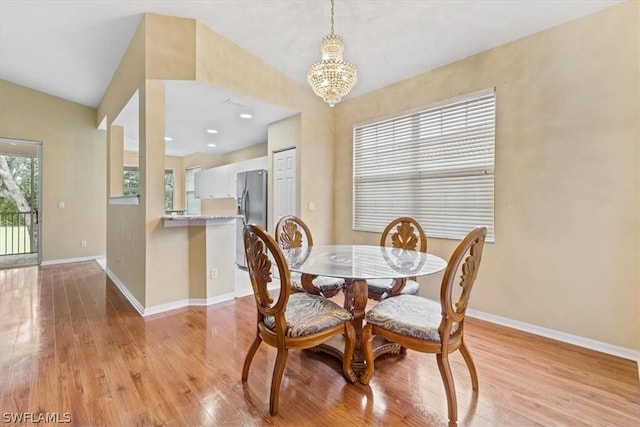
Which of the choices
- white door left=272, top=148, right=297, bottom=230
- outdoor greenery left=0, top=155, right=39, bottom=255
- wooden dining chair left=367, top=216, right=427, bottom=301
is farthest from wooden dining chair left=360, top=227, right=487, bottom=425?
outdoor greenery left=0, top=155, right=39, bottom=255

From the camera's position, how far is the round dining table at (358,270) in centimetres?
178

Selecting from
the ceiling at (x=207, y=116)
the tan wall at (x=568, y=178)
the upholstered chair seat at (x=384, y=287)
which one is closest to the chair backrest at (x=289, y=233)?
the upholstered chair seat at (x=384, y=287)

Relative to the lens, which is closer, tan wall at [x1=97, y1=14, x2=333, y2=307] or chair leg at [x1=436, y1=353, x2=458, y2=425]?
chair leg at [x1=436, y1=353, x2=458, y2=425]

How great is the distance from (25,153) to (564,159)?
25.6 ft

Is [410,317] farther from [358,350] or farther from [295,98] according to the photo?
[295,98]

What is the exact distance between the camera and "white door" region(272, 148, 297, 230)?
4.25 metres

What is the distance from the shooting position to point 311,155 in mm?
4133

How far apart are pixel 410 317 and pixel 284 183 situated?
120 inches

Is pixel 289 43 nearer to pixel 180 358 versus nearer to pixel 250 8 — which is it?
pixel 250 8

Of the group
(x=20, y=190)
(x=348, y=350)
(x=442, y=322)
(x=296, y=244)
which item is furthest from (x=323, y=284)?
(x=20, y=190)

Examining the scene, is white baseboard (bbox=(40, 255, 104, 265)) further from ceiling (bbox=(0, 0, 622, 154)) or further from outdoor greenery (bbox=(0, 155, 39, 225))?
ceiling (bbox=(0, 0, 622, 154))

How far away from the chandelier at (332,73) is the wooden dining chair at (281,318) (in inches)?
46.0

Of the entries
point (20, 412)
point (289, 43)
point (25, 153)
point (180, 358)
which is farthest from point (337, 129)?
point (25, 153)

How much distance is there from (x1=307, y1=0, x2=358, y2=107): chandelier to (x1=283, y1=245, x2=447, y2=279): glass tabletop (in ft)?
3.84
